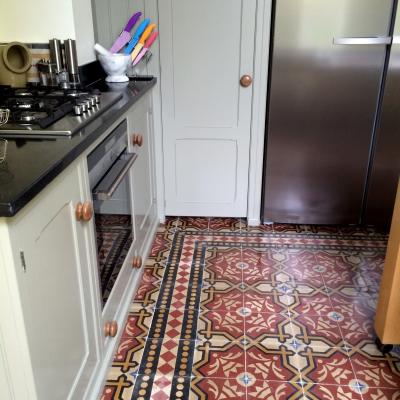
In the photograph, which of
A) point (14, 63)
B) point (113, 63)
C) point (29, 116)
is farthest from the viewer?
point (113, 63)

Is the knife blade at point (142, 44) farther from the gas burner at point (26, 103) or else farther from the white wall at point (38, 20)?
the gas burner at point (26, 103)

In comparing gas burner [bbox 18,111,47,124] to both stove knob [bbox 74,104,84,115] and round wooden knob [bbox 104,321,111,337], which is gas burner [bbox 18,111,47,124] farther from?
round wooden knob [bbox 104,321,111,337]

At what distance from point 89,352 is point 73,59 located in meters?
1.26

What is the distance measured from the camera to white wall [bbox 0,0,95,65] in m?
2.00

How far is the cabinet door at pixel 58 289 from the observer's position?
1.04 m

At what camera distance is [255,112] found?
2652mm

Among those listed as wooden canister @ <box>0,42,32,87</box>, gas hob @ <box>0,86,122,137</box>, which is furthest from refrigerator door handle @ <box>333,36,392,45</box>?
Answer: wooden canister @ <box>0,42,32,87</box>

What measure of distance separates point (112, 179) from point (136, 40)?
112 centimetres

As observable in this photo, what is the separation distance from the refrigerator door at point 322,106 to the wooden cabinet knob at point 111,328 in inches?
54.4

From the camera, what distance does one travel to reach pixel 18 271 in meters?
0.97

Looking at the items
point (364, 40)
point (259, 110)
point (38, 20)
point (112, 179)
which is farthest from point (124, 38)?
point (364, 40)

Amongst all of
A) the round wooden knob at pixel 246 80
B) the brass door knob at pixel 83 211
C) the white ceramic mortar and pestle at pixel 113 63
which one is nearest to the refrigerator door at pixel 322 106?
the round wooden knob at pixel 246 80

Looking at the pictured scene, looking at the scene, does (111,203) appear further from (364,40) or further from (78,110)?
(364,40)

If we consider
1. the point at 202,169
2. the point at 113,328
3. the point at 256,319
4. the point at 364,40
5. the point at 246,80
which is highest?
the point at 364,40
